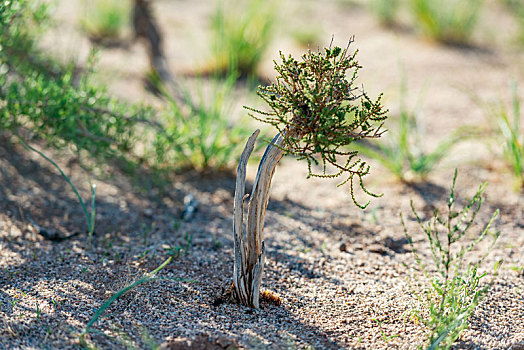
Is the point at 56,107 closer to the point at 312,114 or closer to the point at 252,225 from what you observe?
the point at 252,225

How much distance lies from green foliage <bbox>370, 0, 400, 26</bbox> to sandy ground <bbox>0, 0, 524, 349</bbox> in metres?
2.26

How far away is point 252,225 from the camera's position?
6.85 ft

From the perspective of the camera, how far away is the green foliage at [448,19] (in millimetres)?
5922

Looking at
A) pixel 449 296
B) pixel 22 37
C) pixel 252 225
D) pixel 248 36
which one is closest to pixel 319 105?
pixel 252 225

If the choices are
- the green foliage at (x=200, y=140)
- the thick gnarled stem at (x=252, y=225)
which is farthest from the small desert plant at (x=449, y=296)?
the green foliage at (x=200, y=140)

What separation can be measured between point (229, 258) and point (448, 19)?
4.34m

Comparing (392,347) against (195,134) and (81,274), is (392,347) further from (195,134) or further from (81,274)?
(195,134)

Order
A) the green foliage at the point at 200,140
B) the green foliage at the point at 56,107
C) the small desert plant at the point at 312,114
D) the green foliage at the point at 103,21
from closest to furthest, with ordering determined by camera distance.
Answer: the small desert plant at the point at 312,114 < the green foliage at the point at 56,107 < the green foliage at the point at 200,140 < the green foliage at the point at 103,21

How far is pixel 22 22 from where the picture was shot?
314 cm

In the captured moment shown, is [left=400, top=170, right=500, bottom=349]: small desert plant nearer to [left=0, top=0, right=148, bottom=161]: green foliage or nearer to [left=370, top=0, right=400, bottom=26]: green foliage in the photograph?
[left=0, top=0, right=148, bottom=161]: green foliage

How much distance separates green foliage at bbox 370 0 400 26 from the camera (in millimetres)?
6691

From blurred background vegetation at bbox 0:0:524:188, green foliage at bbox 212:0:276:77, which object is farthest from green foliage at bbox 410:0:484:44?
green foliage at bbox 212:0:276:77

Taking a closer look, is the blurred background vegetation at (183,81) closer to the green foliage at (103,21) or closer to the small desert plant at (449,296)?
the green foliage at (103,21)

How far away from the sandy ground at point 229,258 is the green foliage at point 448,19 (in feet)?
4.73
